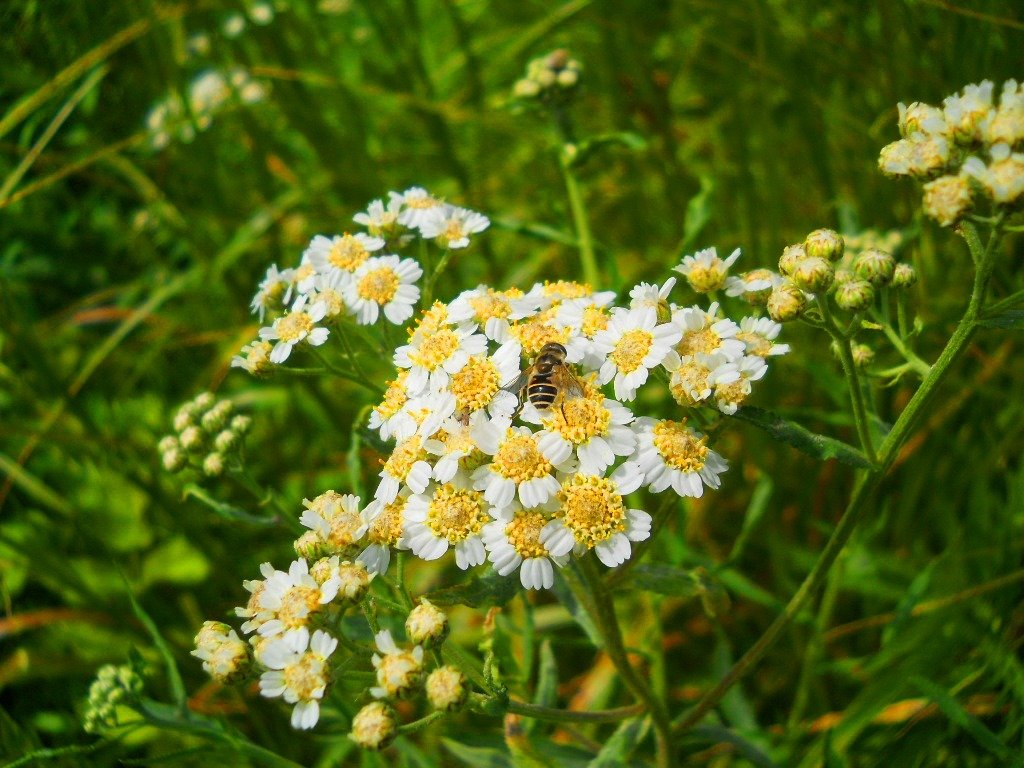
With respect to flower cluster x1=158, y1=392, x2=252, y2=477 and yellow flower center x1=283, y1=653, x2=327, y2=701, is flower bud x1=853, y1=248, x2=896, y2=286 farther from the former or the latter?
flower cluster x1=158, y1=392, x2=252, y2=477

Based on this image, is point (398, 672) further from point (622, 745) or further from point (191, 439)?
point (191, 439)

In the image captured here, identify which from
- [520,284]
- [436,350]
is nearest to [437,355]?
[436,350]

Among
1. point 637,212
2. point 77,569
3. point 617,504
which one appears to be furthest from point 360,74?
point 617,504

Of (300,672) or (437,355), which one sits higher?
(437,355)

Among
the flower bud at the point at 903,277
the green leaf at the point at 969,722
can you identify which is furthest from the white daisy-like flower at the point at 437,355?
the green leaf at the point at 969,722

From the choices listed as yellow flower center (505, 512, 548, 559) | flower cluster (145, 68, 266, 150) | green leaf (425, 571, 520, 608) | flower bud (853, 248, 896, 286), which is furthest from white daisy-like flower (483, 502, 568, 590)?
flower cluster (145, 68, 266, 150)
